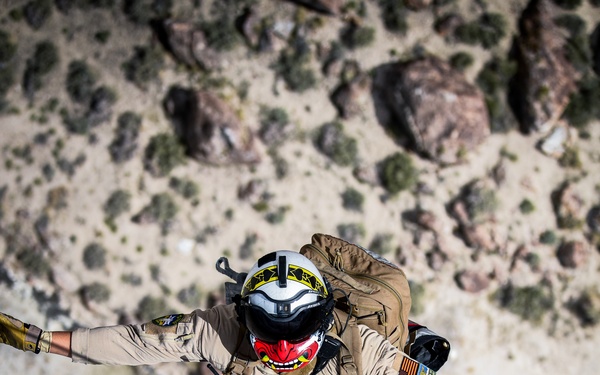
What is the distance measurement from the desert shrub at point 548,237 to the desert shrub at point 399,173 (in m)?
2.82

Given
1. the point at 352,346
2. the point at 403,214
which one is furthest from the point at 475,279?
the point at 352,346

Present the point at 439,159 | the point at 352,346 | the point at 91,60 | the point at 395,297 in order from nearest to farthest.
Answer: the point at 352,346 → the point at 395,297 → the point at 439,159 → the point at 91,60

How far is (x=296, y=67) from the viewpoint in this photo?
14.4 m

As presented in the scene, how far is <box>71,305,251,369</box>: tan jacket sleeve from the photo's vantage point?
708 cm

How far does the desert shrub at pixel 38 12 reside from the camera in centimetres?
1509

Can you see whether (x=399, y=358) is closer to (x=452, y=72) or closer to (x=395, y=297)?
(x=395, y=297)

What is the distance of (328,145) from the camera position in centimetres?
1427

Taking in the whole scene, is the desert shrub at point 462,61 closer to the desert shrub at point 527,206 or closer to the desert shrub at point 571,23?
the desert shrub at point 571,23

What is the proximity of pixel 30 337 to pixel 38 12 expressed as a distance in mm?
10329

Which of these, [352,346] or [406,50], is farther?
[406,50]

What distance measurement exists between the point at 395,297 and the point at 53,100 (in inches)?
402

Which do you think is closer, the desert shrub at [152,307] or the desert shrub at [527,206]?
the desert shrub at [527,206]

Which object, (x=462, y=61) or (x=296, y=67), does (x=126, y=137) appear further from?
(x=462, y=61)

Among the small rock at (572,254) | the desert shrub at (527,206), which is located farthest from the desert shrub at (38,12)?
the small rock at (572,254)
